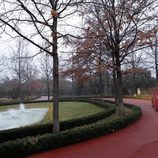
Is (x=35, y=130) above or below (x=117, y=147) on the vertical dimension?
above

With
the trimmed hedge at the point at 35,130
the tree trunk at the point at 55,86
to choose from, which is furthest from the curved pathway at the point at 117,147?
the trimmed hedge at the point at 35,130

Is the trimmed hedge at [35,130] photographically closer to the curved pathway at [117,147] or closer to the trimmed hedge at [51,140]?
the trimmed hedge at [51,140]

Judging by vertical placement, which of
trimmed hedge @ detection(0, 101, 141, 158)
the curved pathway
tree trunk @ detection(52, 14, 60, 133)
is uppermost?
tree trunk @ detection(52, 14, 60, 133)

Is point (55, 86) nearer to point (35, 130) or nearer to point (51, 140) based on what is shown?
point (51, 140)

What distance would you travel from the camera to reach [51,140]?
455 inches

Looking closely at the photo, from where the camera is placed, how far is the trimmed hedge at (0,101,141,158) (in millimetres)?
10402

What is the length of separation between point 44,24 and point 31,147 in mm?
5234

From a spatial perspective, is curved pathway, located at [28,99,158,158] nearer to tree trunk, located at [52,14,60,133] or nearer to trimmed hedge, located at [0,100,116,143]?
tree trunk, located at [52,14,60,133]

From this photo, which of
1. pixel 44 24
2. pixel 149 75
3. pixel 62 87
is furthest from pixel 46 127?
pixel 62 87

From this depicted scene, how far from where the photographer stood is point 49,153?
1101 centimetres

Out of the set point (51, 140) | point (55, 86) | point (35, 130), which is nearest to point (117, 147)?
point (51, 140)

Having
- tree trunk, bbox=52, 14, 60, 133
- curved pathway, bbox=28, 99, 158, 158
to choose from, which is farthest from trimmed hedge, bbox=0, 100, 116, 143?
curved pathway, bbox=28, 99, 158, 158

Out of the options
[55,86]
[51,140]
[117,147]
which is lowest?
[117,147]

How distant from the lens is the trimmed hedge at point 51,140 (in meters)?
10.4
